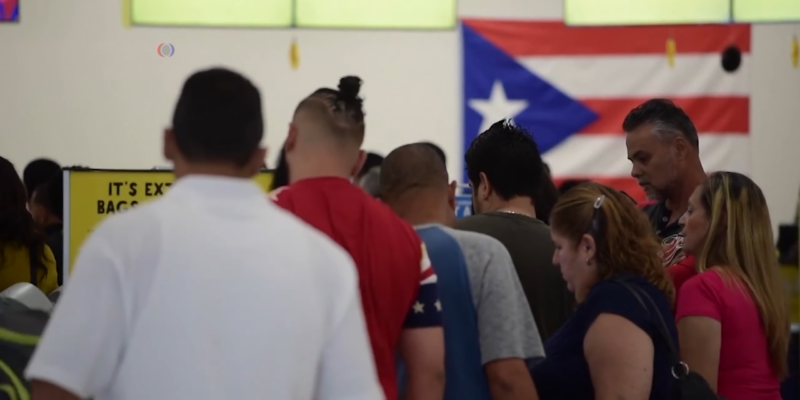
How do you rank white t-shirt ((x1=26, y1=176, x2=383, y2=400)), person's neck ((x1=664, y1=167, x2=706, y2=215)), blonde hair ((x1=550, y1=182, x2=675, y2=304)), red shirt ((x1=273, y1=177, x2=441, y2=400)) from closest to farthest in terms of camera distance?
white t-shirt ((x1=26, y1=176, x2=383, y2=400))
red shirt ((x1=273, y1=177, x2=441, y2=400))
blonde hair ((x1=550, y1=182, x2=675, y2=304))
person's neck ((x1=664, y1=167, x2=706, y2=215))

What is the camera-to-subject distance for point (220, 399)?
52.5 inches

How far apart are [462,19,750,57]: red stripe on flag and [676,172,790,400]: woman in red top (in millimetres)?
3822

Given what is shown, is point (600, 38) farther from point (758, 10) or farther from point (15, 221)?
point (15, 221)

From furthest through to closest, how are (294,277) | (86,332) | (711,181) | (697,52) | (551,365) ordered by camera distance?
(697,52) < (711,181) < (551,365) < (294,277) < (86,332)

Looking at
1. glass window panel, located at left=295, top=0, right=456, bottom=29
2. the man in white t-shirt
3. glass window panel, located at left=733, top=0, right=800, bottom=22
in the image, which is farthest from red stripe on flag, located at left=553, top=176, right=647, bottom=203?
the man in white t-shirt

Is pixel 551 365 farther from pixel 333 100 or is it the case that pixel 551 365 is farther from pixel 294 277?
pixel 294 277

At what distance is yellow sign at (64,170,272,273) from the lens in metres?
3.15

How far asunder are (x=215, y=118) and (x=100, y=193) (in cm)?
187

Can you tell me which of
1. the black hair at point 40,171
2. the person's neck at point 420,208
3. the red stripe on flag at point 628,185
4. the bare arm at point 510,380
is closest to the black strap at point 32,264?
the person's neck at point 420,208

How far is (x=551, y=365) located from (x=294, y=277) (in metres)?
1.05

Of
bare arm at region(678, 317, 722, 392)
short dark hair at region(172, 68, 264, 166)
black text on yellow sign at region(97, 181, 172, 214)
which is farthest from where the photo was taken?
black text on yellow sign at region(97, 181, 172, 214)

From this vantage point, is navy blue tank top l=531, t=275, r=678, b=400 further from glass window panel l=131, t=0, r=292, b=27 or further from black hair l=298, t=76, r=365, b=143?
glass window panel l=131, t=0, r=292, b=27

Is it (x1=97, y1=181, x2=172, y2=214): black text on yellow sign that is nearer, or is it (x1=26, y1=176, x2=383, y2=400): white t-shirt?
(x1=26, y1=176, x2=383, y2=400): white t-shirt

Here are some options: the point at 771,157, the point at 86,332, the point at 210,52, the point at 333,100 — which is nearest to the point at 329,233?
the point at 333,100
